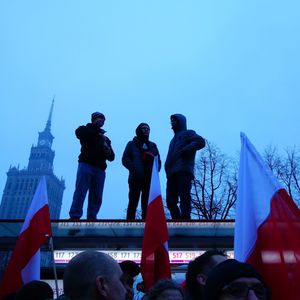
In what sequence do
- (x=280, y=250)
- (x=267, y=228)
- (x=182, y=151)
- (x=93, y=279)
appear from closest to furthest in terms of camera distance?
(x=93, y=279) < (x=280, y=250) < (x=267, y=228) < (x=182, y=151)

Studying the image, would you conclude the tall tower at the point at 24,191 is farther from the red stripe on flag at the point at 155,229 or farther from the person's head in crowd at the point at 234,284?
the person's head in crowd at the point at 234,284

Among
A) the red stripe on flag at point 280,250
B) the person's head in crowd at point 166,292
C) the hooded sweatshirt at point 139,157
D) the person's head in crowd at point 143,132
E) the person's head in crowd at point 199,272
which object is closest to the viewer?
the red stripe on flag at point 280,250

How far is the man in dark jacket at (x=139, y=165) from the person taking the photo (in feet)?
26.9

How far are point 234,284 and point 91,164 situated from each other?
6171 millimetres

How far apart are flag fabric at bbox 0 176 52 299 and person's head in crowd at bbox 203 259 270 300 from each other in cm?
308

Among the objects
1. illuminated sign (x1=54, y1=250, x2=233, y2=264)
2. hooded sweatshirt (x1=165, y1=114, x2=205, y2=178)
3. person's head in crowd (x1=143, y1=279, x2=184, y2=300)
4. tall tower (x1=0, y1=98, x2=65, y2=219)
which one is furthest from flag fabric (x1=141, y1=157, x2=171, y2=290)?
tall tower (x1=0, y1=98, x2=65, y2=219)

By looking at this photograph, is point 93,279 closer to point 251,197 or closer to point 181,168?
point 251,197

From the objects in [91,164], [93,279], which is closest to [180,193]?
[91,164]

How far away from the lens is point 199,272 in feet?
10.6

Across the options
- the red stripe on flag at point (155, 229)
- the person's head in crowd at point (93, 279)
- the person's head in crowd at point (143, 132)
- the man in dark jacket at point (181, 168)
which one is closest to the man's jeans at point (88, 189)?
the person's head in crowd at point (143, 132)

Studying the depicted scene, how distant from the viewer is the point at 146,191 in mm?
8359

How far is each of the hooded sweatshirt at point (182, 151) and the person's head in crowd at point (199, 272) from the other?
4.71 m

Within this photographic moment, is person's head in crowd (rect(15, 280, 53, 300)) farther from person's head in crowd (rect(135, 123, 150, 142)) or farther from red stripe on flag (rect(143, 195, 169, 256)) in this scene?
person's head in crowd (rect(135, 123, 150, 142))

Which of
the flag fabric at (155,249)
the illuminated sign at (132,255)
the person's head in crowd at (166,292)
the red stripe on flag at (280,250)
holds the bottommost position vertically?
the person's head in crowd at (166,292)
